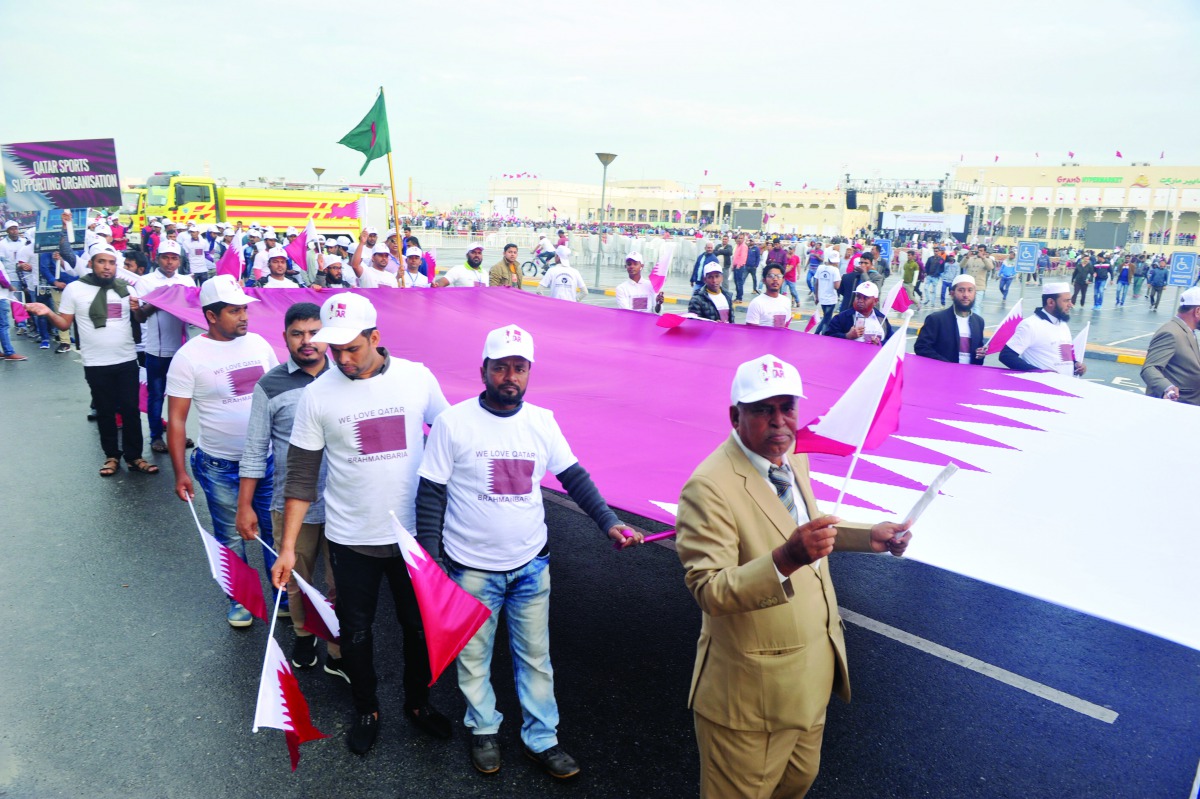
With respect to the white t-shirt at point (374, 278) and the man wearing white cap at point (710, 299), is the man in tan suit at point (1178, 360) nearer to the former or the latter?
the man wearing white cap at point (710, 299)

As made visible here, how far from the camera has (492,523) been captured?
347 cm

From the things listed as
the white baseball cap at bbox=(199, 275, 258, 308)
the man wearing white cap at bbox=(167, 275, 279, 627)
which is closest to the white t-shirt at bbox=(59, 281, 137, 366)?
the man wearing white cap at bbox=(167, 275, 279, 627)

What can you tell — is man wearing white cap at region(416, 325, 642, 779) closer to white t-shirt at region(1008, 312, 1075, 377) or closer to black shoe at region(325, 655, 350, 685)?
black shoe at region(325, 655, 350, 685)

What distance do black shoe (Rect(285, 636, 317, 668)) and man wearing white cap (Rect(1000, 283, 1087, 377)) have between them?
18.8ft

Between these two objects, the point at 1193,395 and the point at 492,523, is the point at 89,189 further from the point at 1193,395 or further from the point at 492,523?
the point at 1193,395

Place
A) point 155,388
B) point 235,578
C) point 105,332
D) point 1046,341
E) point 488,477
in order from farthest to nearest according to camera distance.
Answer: point 155,388, point 105,332, point 1046,341, point 235,578, point 488,477

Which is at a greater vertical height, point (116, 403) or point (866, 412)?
point (866, 412)

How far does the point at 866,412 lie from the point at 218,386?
147 inches

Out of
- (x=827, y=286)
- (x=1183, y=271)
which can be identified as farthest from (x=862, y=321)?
(x=1183, y=271)

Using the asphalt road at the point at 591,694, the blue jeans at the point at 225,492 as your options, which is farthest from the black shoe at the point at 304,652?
the blue jeans at the point at 225,492

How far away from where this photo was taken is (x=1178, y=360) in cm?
650

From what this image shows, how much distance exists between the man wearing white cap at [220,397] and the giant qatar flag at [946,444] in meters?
1.45

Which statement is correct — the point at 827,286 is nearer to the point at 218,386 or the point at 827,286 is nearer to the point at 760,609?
the point at 218,386

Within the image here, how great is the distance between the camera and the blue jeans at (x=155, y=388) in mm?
7965
